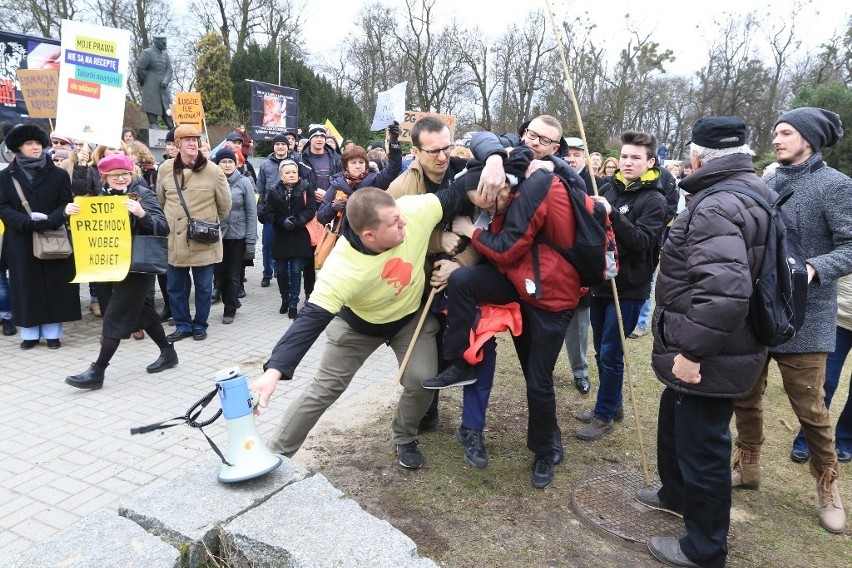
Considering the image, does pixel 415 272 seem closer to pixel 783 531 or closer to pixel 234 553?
pixel 234 553

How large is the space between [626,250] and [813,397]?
53.1 inches

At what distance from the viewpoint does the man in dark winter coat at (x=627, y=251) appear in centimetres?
399

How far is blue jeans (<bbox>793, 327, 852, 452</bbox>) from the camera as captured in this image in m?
3.91

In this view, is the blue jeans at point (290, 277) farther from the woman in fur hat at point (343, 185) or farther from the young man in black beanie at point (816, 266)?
the young man in black beanie at point (816, 266)

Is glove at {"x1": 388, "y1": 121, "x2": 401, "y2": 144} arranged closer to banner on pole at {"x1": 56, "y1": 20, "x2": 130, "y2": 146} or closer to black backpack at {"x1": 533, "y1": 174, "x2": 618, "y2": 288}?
black backpack at {"x1": 533, "y1": 174, "x2": 618, "y2": 288}

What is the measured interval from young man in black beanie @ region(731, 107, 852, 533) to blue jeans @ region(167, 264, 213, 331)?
5.20 meters

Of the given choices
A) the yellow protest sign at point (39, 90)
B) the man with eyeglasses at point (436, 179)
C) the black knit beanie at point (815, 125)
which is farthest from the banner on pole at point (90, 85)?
the black knit beanie at point (815, 125)

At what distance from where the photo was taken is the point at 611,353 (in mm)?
4168

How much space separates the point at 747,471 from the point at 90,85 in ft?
20.4

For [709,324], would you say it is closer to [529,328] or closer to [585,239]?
[585,239]

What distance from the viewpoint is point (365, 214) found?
9.88 feet

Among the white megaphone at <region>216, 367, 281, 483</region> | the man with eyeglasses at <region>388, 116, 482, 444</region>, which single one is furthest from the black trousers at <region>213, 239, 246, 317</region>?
the white megaphone at <region>216, 367, 281, 483</region>

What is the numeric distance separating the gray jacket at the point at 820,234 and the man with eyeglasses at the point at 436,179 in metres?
1.78

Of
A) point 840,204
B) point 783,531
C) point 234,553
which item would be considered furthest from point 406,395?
point 840,204
